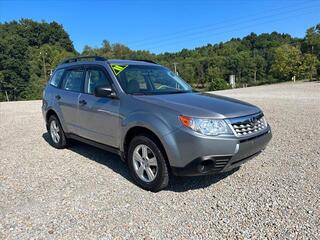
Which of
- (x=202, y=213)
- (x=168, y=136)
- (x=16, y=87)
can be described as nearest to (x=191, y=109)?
(x=168, y=136)

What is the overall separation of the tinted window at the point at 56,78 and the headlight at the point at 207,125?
357 centimetres

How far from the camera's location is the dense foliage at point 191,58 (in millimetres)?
46969

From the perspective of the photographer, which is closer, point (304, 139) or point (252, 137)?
point (252, 137)

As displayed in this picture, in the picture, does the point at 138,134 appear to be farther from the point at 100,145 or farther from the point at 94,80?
the point at 94,80

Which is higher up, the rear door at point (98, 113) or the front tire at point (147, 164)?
the rear door at point (98, 113)

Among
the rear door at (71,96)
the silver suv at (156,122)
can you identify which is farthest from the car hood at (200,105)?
the rear door at (71,96)

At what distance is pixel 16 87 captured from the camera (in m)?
56.7

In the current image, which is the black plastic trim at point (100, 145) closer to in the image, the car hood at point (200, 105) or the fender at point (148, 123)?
the fender at point (148, 123)

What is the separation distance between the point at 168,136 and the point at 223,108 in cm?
81

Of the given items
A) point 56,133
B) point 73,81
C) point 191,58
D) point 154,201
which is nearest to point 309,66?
point 56,133

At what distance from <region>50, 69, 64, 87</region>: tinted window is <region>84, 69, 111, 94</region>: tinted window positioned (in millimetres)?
1235

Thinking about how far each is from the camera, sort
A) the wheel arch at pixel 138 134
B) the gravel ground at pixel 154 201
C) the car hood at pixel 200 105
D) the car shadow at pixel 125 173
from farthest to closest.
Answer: the car shadow at pixel 125 173 → the wheel arch at pixel 138 134 → the car hood at pixel 200 105 → the gravel ground at pixel 154 201

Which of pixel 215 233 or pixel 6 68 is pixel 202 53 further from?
pixel 215 233

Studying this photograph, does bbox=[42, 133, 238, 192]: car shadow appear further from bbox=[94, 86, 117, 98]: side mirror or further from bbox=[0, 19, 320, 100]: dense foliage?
bbox=[0, 19, 320, 100]: dense foliage
